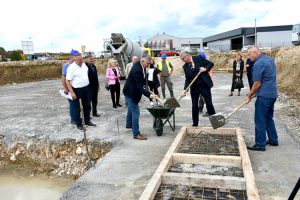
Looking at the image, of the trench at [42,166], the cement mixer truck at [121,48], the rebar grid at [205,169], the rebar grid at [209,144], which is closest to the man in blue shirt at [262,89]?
the rebar grid at [209,144]

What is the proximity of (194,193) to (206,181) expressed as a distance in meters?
0.26

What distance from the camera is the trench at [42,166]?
577 cm

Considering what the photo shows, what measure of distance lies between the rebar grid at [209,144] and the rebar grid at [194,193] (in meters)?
1.47

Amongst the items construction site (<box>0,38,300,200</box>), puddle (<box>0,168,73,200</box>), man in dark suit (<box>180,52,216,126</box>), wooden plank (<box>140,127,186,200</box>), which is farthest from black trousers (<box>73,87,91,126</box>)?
wooden plank (<box>140,127,186,200</box>)

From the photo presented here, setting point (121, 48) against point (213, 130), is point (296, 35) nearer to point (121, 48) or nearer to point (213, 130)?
point (121, 48)

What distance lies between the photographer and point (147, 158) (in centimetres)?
548

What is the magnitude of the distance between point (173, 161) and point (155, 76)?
182 inches

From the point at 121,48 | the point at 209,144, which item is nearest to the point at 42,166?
the point at 209,144

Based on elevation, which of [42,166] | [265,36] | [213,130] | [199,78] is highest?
[265,36]

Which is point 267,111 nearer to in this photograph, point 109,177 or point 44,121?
point 109,177

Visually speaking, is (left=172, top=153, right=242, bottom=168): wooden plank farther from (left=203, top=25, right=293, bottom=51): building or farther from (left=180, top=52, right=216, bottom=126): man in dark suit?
(left=203, top=25, right=293, bottom=51): building

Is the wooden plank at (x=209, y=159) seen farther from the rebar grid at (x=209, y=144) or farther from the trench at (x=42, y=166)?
the trench at (x=42, y=166)

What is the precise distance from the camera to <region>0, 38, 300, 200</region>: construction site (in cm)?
423

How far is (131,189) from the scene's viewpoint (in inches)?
169
